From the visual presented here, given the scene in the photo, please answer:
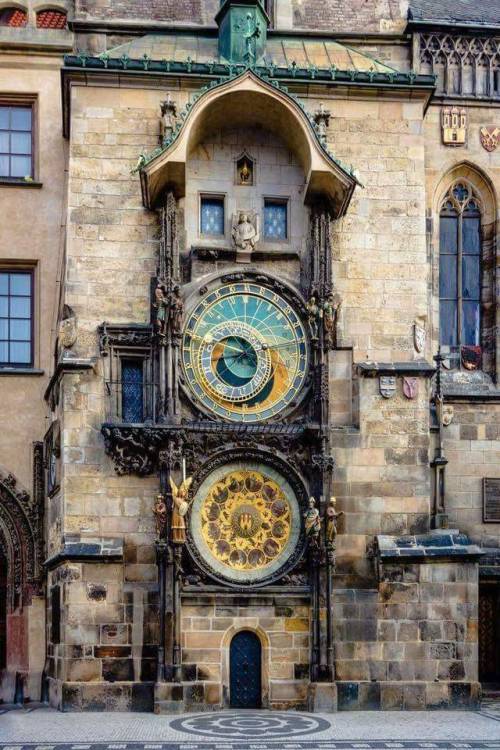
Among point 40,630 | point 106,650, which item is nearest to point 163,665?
point 106,650

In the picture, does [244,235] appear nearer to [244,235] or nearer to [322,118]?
[244,235]

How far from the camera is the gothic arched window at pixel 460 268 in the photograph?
79.7 ft

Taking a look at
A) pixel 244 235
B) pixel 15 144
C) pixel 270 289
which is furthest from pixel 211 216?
pixel 15 144

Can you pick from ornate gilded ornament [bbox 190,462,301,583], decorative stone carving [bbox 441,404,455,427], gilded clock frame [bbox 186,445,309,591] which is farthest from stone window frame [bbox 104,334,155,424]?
decorative stone carving [bbox 441,404,455,427]

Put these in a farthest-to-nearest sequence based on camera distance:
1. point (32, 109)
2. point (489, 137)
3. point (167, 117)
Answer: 1. point (32, 109)
2. point (489, 137)
3. point (167, 117)

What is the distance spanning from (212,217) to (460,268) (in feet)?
17.0

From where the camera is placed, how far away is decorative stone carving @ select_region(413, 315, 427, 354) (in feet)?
71.3

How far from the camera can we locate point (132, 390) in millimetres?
21266

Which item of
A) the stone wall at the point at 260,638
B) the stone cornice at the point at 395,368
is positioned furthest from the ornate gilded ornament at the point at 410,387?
the stone wall at the point at 260,638

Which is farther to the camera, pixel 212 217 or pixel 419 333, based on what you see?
pixel 212 217

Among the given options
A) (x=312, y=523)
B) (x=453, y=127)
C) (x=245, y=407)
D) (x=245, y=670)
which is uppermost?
(x=453, y=127)

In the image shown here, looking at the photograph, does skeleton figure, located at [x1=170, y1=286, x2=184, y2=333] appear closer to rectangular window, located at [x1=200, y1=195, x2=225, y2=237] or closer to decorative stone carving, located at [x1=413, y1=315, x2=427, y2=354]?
rectangular window, located at [x1=200, y1=195, x2=225, y2=237]

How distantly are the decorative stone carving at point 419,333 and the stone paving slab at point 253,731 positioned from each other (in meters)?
5.87

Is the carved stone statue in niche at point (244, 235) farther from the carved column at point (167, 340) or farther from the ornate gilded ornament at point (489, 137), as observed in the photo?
the ornate gilded ornament at point (489, 137)
